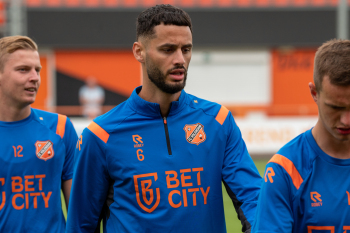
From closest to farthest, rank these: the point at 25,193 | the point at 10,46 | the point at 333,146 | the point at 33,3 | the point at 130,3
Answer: the point at 333,146, the point at 25,193, the point at 10,46, the point at 33,3, the point at 130,3

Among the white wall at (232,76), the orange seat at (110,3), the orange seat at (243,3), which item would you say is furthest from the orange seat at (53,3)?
the orange seat at (243,3)

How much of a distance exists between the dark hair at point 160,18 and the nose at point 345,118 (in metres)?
0.99

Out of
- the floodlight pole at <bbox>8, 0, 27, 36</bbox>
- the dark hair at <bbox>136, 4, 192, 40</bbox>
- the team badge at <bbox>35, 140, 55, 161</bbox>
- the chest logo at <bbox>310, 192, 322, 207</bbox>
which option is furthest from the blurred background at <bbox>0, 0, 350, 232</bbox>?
the chest logo at <bbox>310, 192, 322, 207</bbox>

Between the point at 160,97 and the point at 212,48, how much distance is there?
1643cm

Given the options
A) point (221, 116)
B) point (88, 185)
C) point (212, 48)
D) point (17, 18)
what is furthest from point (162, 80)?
point (212, 48)

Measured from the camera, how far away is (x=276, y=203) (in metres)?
2.04

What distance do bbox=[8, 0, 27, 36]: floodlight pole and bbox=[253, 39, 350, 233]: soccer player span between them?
1240cm

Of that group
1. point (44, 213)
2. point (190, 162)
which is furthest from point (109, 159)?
point (44, 213)

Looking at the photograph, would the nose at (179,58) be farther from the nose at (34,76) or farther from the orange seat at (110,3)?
the orange seat at (110,3)

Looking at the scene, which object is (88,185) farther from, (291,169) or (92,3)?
(92,3)

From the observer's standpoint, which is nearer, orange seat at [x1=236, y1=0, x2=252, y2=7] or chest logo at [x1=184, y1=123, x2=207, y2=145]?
chest logo at [x1=184, y1=123, x2=207, y2=145]

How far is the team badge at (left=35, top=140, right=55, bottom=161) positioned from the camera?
11.1 feet

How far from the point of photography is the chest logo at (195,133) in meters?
2.68

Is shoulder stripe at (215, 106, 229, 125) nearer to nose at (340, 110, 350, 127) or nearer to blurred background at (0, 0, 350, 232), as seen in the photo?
nose at (340, 110, 350, 127)
